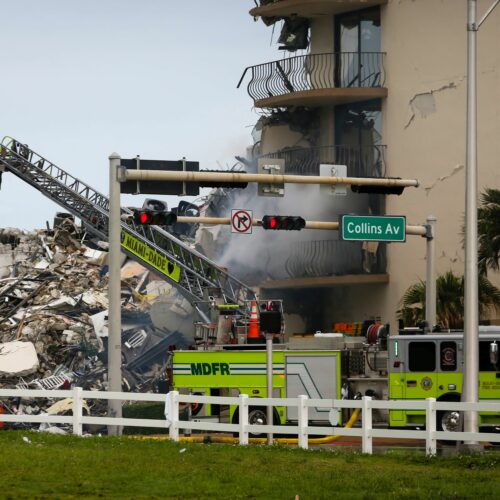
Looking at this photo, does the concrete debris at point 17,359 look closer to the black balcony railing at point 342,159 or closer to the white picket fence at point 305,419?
the black balcony railing at point 342,159

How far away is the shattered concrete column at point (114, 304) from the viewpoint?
30.5 m

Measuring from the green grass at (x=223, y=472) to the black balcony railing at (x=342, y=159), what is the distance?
25.7 metres

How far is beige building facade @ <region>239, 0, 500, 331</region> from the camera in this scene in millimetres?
48344

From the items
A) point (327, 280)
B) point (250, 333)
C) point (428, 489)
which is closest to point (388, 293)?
point (327, 280)

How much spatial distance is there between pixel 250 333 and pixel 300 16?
20599mm

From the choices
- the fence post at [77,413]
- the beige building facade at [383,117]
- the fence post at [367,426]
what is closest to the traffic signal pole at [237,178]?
the fence post at [77,413]

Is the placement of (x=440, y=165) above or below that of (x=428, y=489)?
above

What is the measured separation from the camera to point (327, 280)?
50.0 metres

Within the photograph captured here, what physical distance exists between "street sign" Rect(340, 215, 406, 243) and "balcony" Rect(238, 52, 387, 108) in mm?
13955

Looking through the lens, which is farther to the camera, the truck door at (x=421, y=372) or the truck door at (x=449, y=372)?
the truck door at (x=421, y=372)

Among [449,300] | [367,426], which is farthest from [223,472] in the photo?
[449,300]

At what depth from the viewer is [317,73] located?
52.1 metres

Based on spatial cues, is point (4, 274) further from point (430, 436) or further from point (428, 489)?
point (428, 489)

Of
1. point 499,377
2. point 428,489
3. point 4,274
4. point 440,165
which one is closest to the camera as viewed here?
point 428,489
